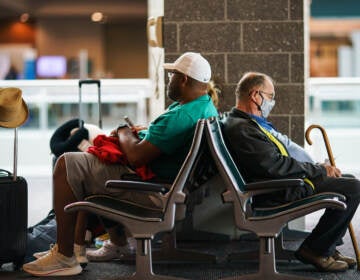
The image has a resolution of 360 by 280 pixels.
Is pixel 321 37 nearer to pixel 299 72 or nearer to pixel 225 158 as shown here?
pixel 299 72

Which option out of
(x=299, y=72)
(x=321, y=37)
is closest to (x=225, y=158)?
(x=299, y=72)

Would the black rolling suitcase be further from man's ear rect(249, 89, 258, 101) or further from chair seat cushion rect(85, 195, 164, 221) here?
man's ear rect(249, 89, 258, 101)

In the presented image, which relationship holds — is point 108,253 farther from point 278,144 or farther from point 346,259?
point 346,259

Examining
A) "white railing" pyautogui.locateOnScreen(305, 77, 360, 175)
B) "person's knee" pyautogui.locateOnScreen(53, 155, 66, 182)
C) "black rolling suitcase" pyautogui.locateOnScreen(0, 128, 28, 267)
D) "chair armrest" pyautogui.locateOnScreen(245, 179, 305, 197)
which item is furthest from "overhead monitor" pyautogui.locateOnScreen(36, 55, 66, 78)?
"chair armrest" pyautogui.locateOnScreen(245, 179, 305, 197)

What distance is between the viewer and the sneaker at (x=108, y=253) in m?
4.68

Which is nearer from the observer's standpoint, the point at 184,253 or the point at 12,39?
the point at 184,253

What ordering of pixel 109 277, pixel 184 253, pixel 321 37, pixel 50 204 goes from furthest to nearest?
pixel 321 37
pixel 50 204
pixel 184 253
pixel 109 277

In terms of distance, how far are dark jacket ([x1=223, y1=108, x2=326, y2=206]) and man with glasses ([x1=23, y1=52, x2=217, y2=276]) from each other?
194 mm

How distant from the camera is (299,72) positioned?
5574mm

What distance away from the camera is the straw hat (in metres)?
4.46

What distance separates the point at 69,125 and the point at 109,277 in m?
1.58

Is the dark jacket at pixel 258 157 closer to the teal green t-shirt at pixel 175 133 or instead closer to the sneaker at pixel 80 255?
the teal green t-shirt at pixel 175 133

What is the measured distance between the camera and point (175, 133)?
4031mm

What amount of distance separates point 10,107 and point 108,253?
1022 mm
